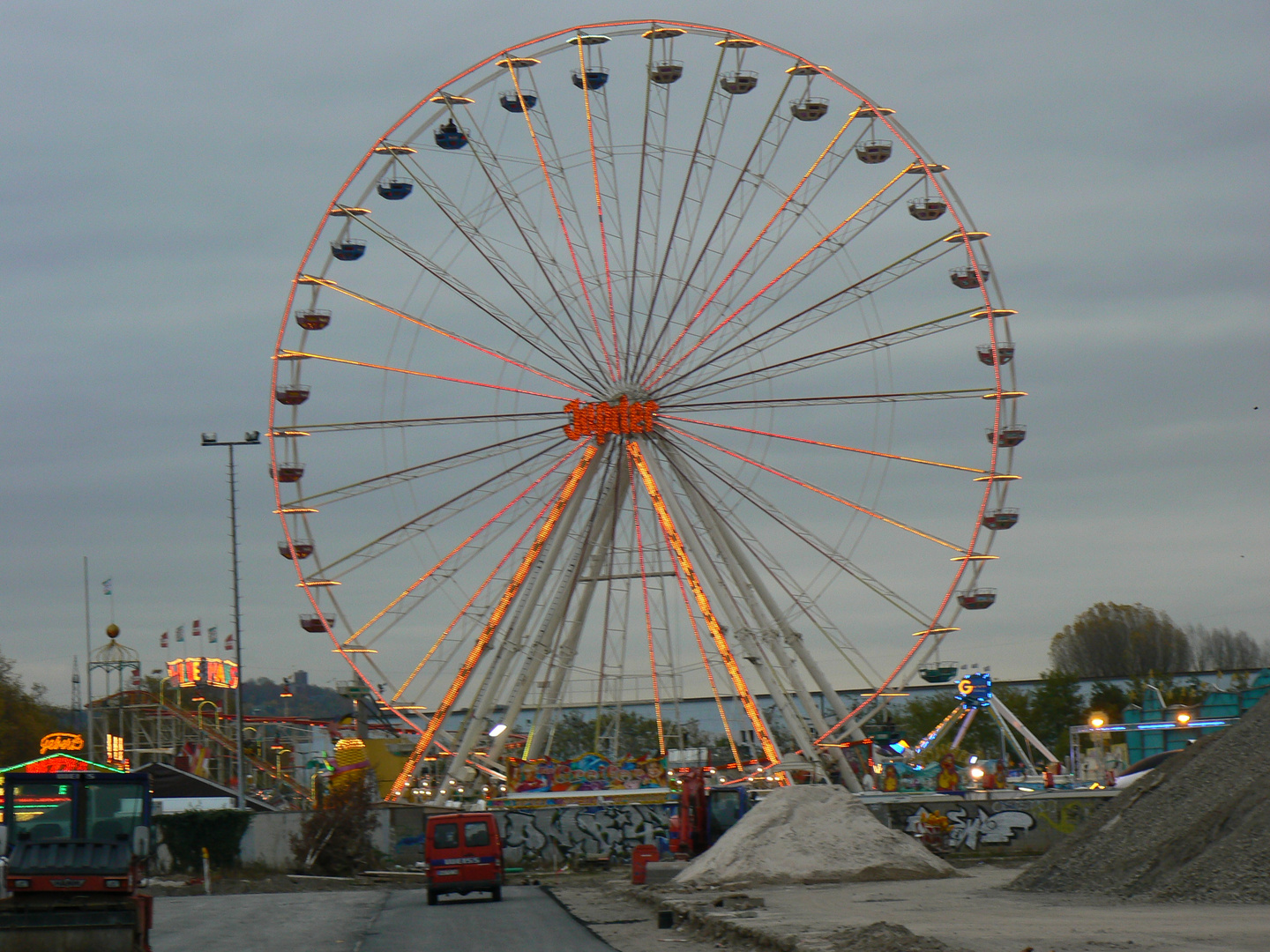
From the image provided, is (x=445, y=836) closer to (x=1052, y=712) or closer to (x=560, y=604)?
(x=560, y=604)

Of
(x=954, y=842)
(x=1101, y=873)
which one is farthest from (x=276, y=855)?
(x=1101, y=873)

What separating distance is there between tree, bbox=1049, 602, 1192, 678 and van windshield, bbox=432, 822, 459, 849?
9622 cm

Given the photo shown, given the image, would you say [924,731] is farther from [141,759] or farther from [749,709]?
[749,709]

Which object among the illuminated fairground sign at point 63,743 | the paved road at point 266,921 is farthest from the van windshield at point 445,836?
the illuminated fairground sign at point 63,743

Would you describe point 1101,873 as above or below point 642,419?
below

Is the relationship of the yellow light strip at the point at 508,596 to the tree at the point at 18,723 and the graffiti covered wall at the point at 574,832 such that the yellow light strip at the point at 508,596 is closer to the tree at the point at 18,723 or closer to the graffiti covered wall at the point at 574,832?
the graffiti covered wall at the point at 574,832

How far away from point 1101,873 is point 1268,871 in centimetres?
416

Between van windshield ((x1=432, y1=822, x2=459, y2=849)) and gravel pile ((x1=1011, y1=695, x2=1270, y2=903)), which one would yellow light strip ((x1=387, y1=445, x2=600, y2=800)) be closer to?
van windshield ((x1=432, y1=822, x2=459, y2=849))

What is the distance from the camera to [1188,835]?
22875 millimetres

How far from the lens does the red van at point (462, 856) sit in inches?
1225

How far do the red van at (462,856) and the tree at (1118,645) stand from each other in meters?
95.9

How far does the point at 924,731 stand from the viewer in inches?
3910

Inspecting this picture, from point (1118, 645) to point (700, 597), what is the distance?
9263cm

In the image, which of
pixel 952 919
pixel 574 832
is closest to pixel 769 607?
pixel 574 832
